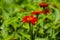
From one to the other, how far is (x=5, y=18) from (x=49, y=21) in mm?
397

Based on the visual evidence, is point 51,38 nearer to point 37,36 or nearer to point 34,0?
point 37,36

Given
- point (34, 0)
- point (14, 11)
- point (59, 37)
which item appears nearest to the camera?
point (59, 37)

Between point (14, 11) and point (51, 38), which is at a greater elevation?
point (14, 11)

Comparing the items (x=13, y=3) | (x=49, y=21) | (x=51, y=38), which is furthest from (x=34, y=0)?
(x=51, y=38)

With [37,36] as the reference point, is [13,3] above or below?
above

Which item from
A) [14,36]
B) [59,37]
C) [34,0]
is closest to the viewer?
[14,36]

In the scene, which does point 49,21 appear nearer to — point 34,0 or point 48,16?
point 48,16

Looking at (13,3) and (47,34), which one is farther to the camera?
(13,3)

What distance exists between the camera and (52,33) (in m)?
2.19

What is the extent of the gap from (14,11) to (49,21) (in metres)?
0.49

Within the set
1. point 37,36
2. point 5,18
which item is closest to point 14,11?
point 5,18

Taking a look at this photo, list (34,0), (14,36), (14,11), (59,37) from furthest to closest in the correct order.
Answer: (34,0) < (14,11) < (59,37) < (14,36)

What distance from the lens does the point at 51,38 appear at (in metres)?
2.15

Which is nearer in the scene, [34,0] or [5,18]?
[5,18]
